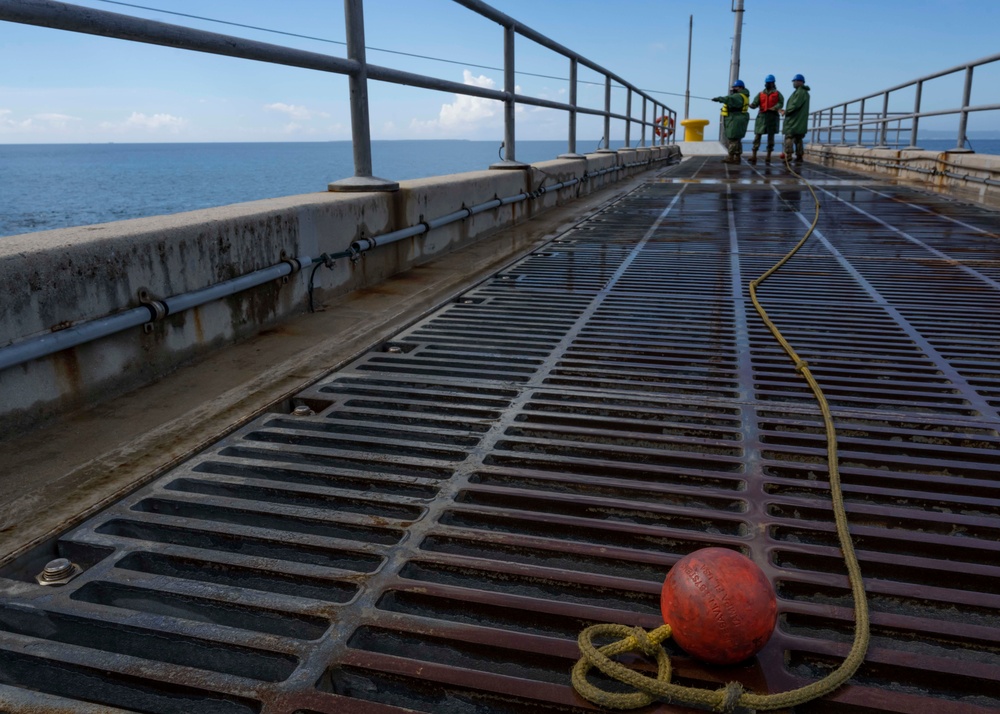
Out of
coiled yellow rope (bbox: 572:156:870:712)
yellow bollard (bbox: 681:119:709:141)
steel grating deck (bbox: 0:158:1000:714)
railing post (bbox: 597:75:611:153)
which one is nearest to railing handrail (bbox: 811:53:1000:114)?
railing post (bbox: 597:75:611:153)

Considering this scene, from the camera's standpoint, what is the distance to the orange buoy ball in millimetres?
1312

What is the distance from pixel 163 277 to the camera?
2844 mm

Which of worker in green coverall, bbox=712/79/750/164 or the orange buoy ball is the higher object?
worker in green coverall, bbox=712/79/750/164

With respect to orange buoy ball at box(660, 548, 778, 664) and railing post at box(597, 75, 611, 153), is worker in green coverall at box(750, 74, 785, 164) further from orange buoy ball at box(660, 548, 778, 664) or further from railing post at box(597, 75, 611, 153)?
orange buoy ball at box(660, 548, 778, 664)

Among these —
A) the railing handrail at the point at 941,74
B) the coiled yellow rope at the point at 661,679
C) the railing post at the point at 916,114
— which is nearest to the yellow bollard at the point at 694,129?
the railing handrail at the point at 941,74

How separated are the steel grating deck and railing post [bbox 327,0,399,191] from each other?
1.47 meters

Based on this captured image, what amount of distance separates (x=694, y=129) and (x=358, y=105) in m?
27.0

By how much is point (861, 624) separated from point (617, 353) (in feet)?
6.03

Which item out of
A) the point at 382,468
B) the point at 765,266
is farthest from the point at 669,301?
the point at 382,468

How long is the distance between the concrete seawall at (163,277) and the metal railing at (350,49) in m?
0.42

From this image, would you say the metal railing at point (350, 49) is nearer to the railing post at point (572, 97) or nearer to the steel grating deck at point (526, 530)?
the railing post at point (572, 97)

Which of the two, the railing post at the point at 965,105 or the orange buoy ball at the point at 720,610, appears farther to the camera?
the railing post at the point at 965,105

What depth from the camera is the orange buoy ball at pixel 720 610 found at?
131cm

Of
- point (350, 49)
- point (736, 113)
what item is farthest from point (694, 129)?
point (350, 49)
